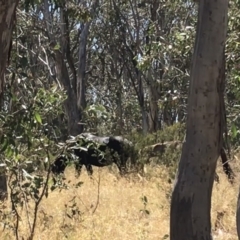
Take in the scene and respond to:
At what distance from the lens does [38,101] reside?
4789mm

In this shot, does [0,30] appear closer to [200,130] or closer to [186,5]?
[200,130]

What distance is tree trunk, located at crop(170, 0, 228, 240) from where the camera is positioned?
15.0 feet

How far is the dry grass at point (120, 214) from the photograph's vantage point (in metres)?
6.51

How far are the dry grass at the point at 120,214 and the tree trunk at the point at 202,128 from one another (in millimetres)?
1767

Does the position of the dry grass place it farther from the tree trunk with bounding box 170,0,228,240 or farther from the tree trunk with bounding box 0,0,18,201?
the tree trunk with bounding box 0,0,18,201

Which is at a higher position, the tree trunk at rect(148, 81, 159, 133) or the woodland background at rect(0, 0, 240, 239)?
the tree trunk at rect(148, 81, 159, 133)

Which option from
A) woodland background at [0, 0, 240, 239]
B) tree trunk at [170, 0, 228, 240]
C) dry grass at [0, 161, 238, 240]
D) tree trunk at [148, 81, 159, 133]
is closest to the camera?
tree trunk at [170, 0, 228, 240]

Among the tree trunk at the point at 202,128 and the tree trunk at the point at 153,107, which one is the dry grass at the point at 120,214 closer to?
the tree trunk at the point at 202,128

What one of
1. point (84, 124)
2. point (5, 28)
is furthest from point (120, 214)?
point (5, 28)

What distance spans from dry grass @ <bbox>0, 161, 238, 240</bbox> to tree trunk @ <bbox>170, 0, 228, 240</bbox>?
177cm

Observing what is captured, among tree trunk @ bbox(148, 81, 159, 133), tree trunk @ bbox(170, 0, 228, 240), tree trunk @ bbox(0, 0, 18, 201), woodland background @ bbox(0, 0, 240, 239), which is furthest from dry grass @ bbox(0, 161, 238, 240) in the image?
tree trunk @ bbox(148, 81, 159, 133)

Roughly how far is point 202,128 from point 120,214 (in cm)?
324

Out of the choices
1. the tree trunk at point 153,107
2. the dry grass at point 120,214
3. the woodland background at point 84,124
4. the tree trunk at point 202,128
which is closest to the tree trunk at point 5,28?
the woodland background at point 84,124

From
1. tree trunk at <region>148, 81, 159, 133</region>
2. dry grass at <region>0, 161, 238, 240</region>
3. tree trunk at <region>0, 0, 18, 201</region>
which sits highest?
tree trunk at <region>148, 81, 159, 133</region>
